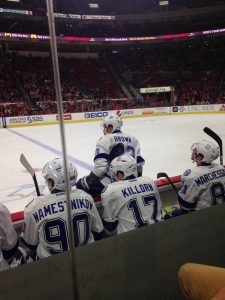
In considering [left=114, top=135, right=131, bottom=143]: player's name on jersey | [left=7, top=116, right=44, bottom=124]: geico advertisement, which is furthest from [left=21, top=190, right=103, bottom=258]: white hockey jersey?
[left=7, top=116, right=44, bottom=124]: geico advertisement

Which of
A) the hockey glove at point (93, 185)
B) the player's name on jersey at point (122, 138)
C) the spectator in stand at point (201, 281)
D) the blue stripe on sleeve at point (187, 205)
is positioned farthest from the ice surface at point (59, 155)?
the spectator in stand at point (201, 281)

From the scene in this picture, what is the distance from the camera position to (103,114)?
16.3 m

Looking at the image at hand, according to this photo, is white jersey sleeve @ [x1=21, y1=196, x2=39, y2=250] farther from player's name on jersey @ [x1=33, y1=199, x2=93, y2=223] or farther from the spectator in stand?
the spectator in stand

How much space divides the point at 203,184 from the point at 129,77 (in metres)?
22.7

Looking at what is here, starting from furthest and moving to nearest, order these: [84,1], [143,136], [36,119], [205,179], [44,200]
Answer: [84,1]
[36,119]
[143,136]
[205,179]
[44,200]

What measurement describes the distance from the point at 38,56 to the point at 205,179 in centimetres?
2152

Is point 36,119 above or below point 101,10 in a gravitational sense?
below

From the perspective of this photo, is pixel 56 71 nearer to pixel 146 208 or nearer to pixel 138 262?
pixel 138 262

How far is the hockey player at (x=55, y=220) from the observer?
6.46 ft

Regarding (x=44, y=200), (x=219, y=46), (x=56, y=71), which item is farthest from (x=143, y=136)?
(x=219, y=46)

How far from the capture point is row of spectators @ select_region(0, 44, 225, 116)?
19.2m

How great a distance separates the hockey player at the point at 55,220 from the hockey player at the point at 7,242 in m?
0.08

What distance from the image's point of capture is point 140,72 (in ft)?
82.2

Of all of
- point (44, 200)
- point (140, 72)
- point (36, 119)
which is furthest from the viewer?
point (140, 72)
